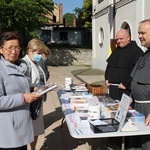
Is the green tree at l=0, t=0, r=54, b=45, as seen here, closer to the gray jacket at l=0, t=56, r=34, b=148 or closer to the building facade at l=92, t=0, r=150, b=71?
the building facade at l=92, t=0, r=150, b=71

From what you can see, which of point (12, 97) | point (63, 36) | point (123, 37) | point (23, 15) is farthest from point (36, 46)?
point (63, 36)

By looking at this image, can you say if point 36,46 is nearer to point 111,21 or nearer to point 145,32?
point 145,32

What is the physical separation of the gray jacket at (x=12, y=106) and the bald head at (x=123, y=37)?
2.10 m

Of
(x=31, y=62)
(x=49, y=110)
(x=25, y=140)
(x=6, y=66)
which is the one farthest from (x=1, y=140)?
(x=49, y=110)

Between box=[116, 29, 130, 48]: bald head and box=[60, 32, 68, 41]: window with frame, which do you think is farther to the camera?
box=[60, 32, 68, 41]: window with frame

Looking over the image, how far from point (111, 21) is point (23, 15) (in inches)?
266

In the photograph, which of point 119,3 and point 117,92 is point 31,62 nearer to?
point 117,92

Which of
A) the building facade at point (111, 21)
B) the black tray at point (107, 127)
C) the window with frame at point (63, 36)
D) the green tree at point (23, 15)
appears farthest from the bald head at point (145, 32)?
the window with frame at point (63, 36)

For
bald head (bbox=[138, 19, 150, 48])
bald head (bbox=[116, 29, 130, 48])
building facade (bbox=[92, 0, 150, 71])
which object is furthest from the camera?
building facade (bbox=[92, 0, 150, 71])

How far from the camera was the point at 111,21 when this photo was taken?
1498 cm

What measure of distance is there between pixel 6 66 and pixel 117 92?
2363mm

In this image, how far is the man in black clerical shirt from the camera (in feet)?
14.2

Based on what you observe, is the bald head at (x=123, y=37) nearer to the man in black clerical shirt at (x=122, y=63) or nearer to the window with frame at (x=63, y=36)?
the man in black clerical shirt at (x=122, y=63)

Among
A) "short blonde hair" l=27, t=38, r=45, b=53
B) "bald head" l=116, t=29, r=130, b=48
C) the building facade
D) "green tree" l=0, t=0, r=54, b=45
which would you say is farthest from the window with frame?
"short blonde hair" l=27, t=38, r=45, b=53
